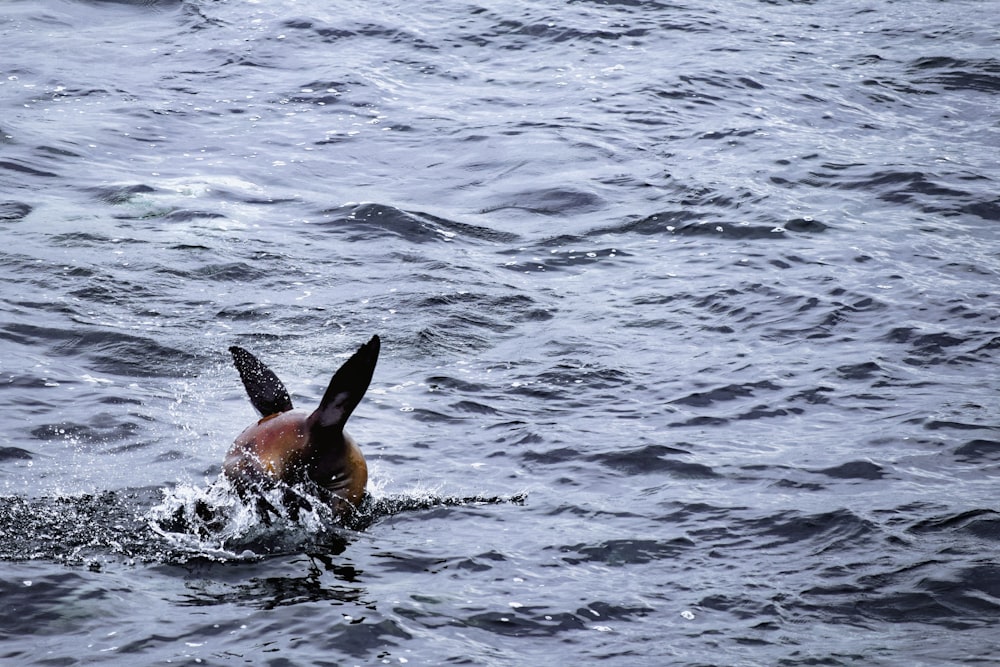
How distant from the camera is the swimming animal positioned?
6176mm

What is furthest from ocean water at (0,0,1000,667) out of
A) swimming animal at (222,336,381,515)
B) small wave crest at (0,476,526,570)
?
swimming animal at (222,336,381,515)

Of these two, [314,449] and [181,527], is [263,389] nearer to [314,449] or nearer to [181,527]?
[314,449]

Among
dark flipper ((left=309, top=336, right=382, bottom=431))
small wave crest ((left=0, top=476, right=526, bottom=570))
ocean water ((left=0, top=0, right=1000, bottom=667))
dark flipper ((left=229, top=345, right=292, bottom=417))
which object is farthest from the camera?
dark flipper ((left=229, top=345, right=292, bottom=417))

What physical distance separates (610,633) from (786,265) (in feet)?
19.2

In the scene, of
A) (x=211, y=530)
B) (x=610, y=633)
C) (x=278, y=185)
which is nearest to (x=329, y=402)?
(x=211, y=530)

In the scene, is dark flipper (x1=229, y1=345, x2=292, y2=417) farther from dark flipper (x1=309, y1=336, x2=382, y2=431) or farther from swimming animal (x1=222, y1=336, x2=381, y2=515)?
dark flipper (x1=309, y1=336, x2=382, y2=431)

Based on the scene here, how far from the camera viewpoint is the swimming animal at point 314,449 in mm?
6176

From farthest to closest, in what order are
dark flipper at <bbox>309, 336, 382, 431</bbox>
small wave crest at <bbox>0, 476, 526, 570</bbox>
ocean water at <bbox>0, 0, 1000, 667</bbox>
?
small wave crest at <bbox>0, 476, 526, 570</bbox> < dark flipper at <bbox>309, 336, 382, 431</bbox> < ocean water at <bbox>0, 0, 1000, 667</bbox>

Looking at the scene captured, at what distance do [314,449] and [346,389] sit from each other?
330 mm

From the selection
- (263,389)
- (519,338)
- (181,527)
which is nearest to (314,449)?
(263,389)

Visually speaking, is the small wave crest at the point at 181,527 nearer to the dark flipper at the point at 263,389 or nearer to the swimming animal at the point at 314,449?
the swimming animal at the point at 314,449

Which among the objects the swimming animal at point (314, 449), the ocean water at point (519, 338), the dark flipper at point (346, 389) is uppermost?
the dark flipper at point (346, 389)

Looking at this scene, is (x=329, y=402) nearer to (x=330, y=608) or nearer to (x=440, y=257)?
(x=330, y=608)

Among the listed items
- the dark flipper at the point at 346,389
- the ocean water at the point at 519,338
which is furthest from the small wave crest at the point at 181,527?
the dark flipper at the point at 346,389
